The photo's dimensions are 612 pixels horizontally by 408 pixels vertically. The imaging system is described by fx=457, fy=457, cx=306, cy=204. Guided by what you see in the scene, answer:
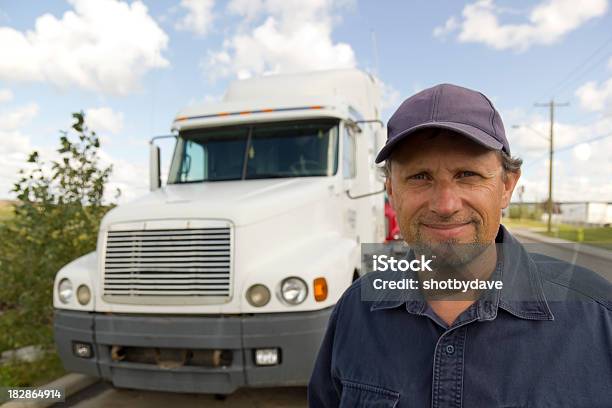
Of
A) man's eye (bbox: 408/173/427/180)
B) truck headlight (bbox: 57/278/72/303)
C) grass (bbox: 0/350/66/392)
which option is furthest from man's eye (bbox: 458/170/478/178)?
grass (bbox: 0/350/66/392)

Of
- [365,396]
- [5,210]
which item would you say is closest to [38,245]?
[5,210]

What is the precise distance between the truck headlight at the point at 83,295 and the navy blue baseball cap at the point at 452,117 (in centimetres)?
340

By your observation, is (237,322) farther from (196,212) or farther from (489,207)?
(489,207)

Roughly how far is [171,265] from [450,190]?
2.85 metres

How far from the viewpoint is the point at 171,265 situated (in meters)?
3.73

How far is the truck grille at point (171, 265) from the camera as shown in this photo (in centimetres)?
366

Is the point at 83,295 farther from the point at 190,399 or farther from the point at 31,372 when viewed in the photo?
the point at 31,372

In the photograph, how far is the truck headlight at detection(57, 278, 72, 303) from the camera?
3998 mm

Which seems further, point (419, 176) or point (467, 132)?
point (419, 176)

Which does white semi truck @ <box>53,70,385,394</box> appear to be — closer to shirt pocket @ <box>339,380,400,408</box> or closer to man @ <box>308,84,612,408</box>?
man @ <box>308,84,612,408</box>

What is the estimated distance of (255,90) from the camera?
6387 mm

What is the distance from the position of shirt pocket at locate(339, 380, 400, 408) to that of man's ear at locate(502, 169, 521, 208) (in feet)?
2.35

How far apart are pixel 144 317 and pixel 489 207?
3067 millimetres

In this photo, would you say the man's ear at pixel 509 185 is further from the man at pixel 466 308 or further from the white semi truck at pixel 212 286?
the white semi truck at pixel 212 286
